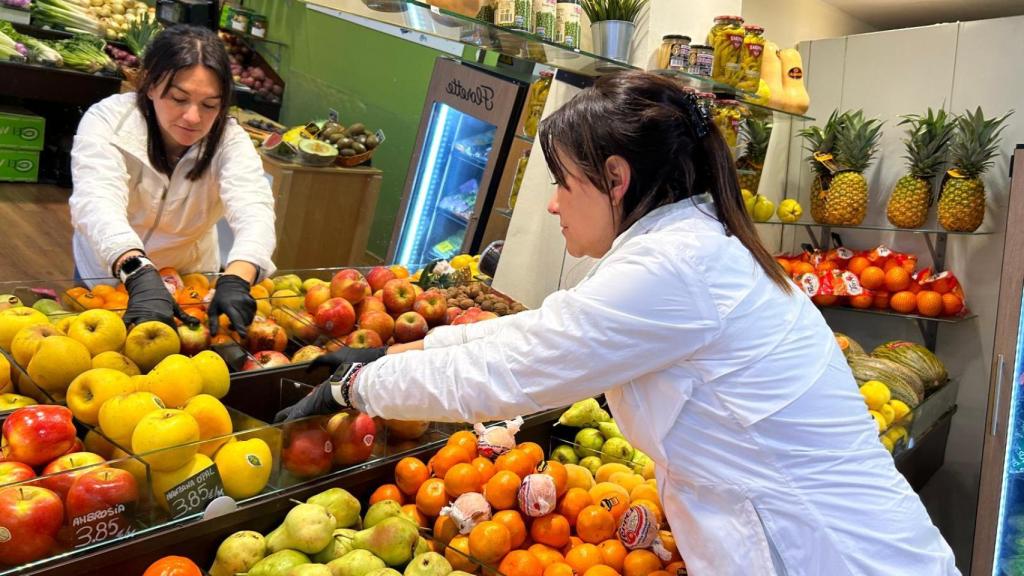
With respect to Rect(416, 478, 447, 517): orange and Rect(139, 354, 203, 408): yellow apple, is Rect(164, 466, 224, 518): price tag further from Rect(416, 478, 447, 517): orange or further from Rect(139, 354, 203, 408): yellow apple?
Rect(416, 478, 447, 517): orange

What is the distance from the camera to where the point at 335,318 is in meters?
2.55

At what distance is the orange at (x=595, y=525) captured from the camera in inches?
72.9

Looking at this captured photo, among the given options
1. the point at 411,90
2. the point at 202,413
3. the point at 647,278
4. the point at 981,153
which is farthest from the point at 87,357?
the point at 411,90

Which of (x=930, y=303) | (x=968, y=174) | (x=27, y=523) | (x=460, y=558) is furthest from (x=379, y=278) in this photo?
(x=968, y=174)

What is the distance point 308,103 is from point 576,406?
21.0ft

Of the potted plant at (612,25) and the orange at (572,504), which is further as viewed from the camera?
the potted plant at (612,25)

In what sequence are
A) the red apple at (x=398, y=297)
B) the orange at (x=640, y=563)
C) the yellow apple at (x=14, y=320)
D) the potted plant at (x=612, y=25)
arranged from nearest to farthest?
the orange at (x=640, y=563)
the yellow apple at (x=14, y=320)
the red apple at (x=398, y=297)
the potted plant at (x=612, y=25)

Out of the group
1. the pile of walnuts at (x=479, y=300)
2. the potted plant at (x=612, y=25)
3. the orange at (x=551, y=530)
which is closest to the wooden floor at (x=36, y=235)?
the pile of walnuts at (x=479, y=300)

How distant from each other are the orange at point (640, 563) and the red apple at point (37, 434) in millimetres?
1139

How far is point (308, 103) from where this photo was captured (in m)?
8.07

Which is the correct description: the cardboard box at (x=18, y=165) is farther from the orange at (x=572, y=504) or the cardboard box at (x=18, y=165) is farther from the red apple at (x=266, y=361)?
the orange at (x=572, y=504)

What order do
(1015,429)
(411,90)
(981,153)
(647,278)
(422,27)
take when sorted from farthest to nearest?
(411,90), (981,153), (1015,429), (422,27), (647,278)

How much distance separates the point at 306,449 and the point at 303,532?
20 cm

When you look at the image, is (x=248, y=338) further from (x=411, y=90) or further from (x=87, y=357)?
(x=411, y=90)
